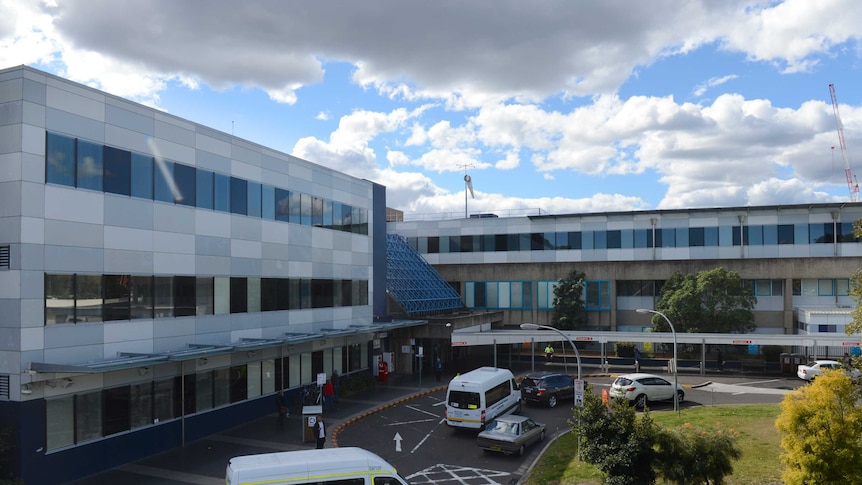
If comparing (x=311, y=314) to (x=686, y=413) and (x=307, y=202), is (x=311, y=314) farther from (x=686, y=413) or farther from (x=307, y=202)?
(x=686, y=413)

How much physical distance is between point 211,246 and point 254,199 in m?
3.97

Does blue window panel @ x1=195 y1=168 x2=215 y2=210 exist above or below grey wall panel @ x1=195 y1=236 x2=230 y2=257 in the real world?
above

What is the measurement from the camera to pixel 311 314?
3619cm

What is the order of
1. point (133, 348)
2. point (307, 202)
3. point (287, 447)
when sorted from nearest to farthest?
point (133, 348)
point (287, 447)
point (307, 202)

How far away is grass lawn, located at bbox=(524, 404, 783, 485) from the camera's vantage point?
1975cm

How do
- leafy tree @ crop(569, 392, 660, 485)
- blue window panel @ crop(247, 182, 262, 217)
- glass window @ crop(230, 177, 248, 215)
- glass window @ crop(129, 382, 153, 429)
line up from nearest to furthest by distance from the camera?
leafy tree @ crop(569, 392, 660, 485) → glass window @ crop(129, 382, 153, 429) → glass window @ crop(230, 177, 248, 215) → blue window panel @ crop(247, 182, 262, 217)

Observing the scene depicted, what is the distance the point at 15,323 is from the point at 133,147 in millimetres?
7871

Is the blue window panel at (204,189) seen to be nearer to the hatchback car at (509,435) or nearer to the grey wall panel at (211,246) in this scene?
the grey wall panel at (211,246)

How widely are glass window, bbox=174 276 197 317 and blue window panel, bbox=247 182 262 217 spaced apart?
5.23m

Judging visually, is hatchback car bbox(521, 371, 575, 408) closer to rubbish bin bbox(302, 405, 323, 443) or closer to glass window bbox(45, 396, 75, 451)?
rubbish bin bbox(302, 405, 323, 443)

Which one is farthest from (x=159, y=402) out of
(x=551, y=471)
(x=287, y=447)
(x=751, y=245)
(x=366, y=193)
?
(x=751, y=245)

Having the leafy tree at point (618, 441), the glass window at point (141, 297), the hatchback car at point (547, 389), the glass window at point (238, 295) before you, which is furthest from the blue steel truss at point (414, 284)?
the leafy tree at point (618, 441)

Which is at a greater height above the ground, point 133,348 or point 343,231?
point 343,231


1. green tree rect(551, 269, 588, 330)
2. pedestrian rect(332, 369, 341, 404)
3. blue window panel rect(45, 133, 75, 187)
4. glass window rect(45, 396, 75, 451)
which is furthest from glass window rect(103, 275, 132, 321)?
green tree rect(551, 269, 588, 330)
